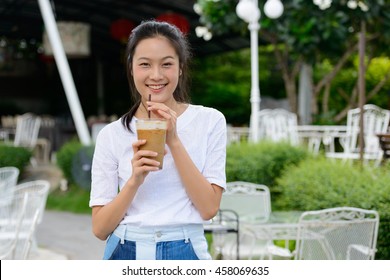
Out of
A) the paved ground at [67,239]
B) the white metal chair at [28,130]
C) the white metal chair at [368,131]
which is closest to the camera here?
the paved ground at [67,239]

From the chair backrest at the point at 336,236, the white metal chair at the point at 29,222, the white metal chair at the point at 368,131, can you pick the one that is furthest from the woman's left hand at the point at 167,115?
the white metal chair at the point at 368,131

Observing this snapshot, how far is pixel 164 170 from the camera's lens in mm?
→ 1656

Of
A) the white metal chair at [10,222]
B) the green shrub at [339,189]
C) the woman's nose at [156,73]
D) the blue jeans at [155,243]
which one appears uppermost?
the woman's nose at [156,73]

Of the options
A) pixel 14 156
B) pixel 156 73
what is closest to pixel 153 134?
pixel 156 73

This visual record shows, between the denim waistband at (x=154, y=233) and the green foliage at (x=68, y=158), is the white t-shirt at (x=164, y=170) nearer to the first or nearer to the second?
the denim waistband at (x=154, y=233)

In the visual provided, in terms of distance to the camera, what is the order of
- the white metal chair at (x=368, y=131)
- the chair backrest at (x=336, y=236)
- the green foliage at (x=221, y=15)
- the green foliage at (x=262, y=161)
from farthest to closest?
the green foliage at (x=221, y=15), the white metal chair at (x=368, y=131), the green foliage at (x=262, y=161), the chair backrest at (x=336, y=236)

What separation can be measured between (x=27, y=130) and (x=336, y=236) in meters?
9.95

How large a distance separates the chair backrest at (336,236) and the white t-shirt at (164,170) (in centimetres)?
235

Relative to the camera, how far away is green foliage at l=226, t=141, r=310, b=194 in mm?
7273

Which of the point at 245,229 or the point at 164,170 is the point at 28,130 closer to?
the point at 245,229

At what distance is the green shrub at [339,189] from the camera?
468 cm

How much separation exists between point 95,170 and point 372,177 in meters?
3.87

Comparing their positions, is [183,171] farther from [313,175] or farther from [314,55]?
[314,55]

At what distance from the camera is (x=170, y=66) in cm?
169
